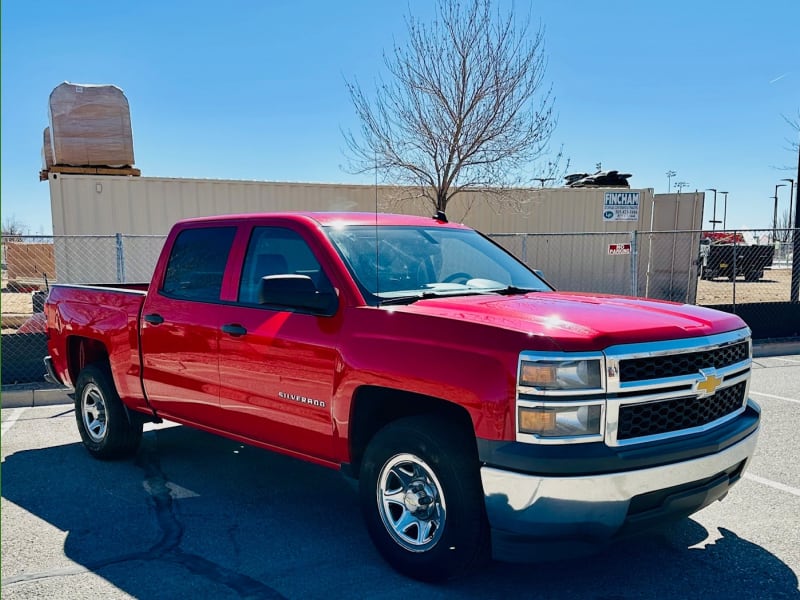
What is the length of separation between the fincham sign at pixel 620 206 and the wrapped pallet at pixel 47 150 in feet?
44.0

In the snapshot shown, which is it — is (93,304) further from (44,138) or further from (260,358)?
(44,138)

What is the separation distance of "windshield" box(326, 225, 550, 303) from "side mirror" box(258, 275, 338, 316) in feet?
0.71

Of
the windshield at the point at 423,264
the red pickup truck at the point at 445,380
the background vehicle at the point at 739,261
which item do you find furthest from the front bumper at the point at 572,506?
the background vehicle at the point at 739,261

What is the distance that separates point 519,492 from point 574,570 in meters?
1.00

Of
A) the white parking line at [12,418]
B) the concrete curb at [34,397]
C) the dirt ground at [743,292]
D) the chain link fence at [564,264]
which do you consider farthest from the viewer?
the dirt ground at [743,292]

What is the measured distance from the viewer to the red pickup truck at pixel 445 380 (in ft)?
10.1

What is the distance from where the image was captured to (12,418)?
24.5ft

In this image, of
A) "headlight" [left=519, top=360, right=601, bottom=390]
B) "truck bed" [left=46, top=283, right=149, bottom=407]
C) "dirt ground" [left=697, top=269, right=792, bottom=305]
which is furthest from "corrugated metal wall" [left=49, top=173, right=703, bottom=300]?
"headlight" [left=519, top=360, right=601, bottom=390]

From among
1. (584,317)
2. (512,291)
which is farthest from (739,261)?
(584,317)

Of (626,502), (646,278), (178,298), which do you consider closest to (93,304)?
(178,298)

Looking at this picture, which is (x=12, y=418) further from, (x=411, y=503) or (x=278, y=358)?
(x=411, y=503)

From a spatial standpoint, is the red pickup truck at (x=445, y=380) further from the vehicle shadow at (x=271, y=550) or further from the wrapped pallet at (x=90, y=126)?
the wrapped pallet at (x=90, y=126)

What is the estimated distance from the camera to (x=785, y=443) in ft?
20.1

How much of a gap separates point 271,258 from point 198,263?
2.46ft
